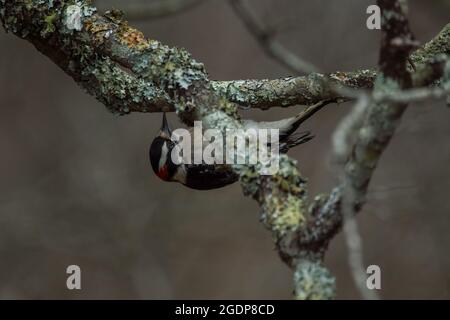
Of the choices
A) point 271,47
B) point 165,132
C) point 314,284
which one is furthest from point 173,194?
point 314,284

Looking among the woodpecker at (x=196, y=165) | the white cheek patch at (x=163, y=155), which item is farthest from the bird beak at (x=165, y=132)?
the white cheek patch at (x=163, y=155)

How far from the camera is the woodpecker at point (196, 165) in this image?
336cm

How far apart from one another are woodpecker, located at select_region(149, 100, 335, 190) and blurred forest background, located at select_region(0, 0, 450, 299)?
2094mm

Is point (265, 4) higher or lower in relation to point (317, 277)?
higher

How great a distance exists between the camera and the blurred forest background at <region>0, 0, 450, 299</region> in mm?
6059

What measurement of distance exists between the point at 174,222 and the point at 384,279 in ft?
5.89

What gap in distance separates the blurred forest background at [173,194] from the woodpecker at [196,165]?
2094 mm

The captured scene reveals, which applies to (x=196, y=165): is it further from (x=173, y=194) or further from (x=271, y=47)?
(x=173, y=194)

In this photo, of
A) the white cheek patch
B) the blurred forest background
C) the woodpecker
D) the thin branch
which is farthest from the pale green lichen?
the blurred forest background

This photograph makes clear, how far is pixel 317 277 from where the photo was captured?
6.02ft

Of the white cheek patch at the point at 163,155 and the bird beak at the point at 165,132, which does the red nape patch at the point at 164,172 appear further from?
the bird beak at the point at 165,132

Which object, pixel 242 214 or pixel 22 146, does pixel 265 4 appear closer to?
pixel 242 214
